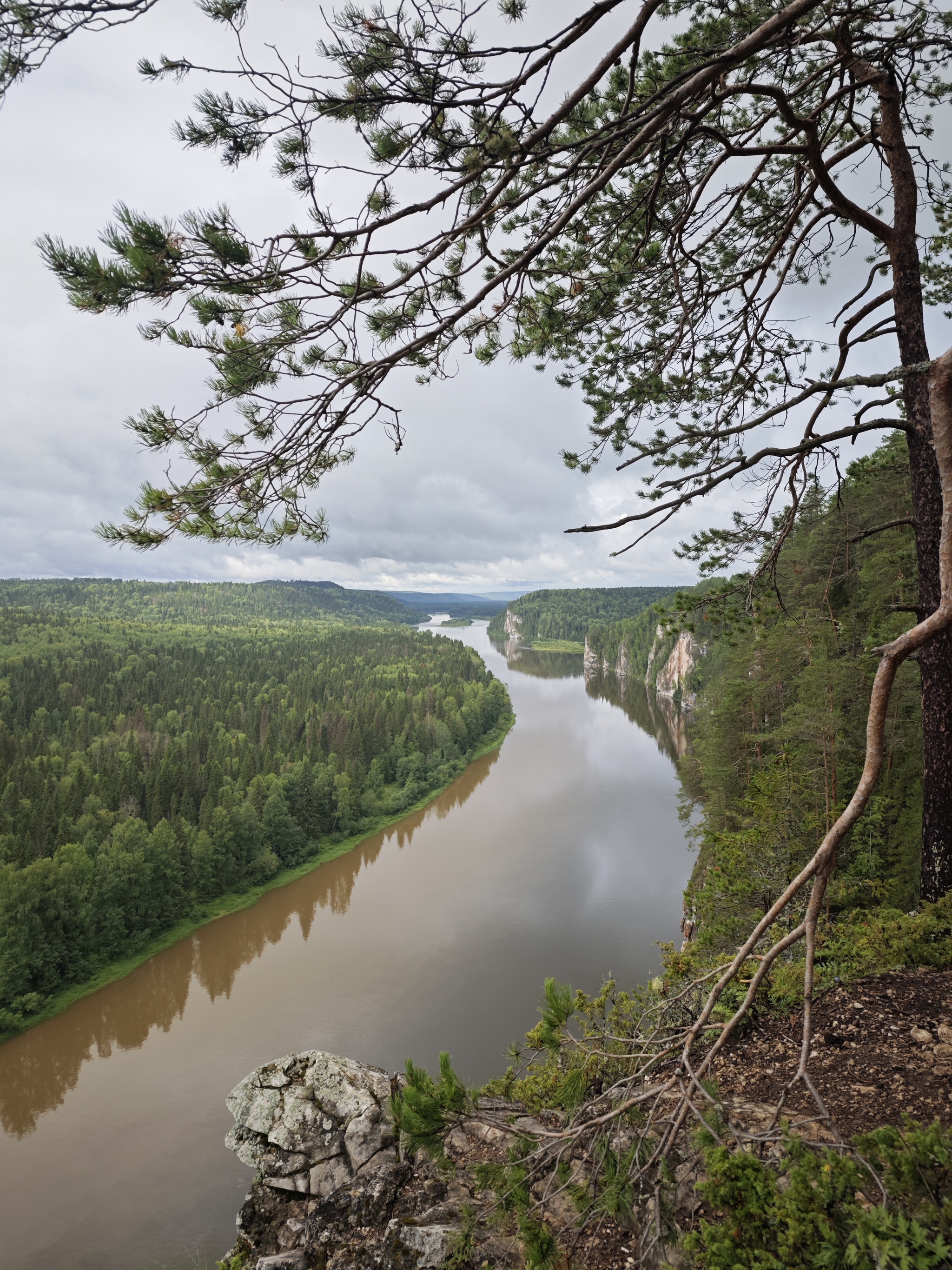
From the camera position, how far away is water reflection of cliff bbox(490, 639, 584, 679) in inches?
3125

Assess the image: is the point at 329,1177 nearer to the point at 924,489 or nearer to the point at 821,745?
the point at 924,489

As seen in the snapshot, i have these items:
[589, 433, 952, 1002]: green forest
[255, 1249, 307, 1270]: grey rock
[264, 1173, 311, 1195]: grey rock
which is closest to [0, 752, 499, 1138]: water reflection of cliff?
[264, 1173, 311, 1195]: grey rock

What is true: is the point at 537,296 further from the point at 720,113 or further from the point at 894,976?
the point at 894,976

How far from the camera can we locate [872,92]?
365 centimetres

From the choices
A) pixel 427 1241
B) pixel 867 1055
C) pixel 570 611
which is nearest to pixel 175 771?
pixel 427 1241

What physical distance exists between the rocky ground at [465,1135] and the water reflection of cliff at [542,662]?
69692mm

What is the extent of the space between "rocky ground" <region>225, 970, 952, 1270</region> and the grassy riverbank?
13.5m

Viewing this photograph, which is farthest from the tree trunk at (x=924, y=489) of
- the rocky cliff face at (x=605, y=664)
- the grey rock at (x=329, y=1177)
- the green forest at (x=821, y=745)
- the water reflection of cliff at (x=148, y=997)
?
the rocky cliff face at (x=605, y=664)

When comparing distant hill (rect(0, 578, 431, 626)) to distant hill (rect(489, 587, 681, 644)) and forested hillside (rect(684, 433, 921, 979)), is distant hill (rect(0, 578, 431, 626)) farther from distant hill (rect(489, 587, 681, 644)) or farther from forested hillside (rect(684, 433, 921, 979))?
forested hillside (rect(684, 433, 921, 979))

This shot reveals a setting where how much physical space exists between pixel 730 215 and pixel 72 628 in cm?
8354

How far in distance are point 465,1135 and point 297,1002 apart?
1257 centimetres

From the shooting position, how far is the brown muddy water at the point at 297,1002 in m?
9.96

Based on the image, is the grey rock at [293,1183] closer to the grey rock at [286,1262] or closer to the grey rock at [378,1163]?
the grey rock at [378,1163]

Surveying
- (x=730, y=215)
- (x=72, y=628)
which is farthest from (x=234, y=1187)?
(x=72, y=628)
